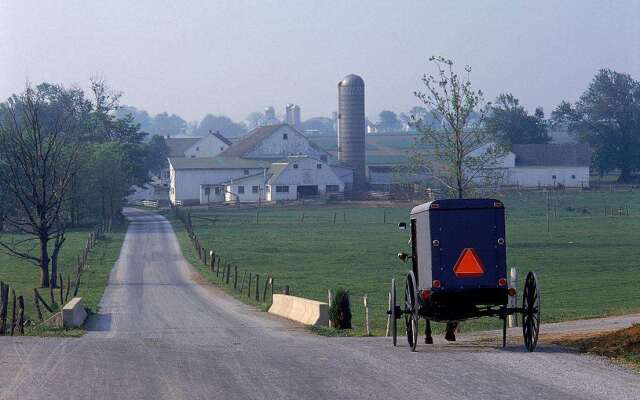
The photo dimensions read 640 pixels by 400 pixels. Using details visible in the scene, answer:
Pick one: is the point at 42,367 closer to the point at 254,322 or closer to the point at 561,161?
the point at 254,322

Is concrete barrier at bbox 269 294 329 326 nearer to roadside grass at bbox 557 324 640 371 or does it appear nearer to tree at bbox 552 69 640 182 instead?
roadside grass at bbox 557 324 640 371

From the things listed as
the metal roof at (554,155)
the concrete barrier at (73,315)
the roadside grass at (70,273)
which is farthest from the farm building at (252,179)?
the concrete barrier at (73,315)

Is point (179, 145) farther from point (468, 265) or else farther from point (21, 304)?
point (468, 265)

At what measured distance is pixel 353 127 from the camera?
132 meters

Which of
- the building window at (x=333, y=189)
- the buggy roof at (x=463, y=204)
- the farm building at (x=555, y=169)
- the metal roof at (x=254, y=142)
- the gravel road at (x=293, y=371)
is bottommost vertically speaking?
the gravel road at (x=293, y=371)

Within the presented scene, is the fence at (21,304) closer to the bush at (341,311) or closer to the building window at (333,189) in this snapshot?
the bush at (341,311)

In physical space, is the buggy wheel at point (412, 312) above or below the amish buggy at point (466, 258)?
below

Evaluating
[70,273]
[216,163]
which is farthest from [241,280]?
[216,163]

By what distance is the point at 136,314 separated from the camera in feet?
106

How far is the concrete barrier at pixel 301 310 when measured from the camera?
86.2 ft

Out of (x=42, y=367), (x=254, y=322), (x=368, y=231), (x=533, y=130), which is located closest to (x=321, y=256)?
(x=368, y=231)

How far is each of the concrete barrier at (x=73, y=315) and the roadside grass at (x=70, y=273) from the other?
629mm

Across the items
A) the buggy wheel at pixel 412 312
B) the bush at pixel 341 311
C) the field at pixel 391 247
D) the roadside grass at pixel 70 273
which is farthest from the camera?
the field at pixel 391 247

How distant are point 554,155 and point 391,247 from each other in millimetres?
72951
